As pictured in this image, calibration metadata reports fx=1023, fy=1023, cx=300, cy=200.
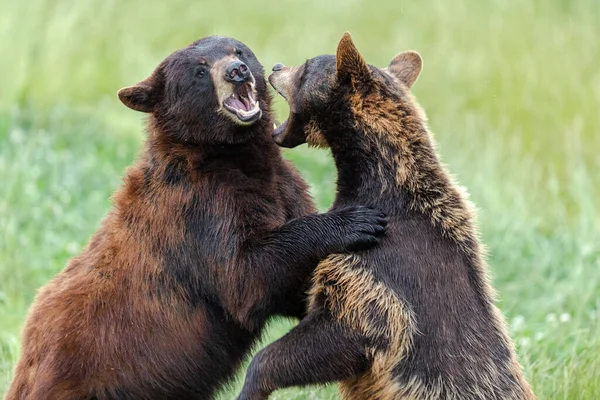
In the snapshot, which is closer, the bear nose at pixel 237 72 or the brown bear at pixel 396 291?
the brown bear at pixel 396 291

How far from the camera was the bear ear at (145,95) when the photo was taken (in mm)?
5730

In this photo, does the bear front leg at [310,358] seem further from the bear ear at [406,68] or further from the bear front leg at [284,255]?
the bear ear at [406,68]

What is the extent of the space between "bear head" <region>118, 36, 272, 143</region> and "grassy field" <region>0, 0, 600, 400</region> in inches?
88.8

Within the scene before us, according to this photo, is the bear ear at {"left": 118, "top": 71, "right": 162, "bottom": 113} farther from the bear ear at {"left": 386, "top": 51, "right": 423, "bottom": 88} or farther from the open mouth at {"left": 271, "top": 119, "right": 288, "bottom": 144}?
the bear ear at {"left": 386, "top": 51, "right": 423, "bottom": 88}

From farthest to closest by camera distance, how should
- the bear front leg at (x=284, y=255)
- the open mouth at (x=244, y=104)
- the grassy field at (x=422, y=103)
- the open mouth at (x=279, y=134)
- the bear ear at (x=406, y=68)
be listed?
1. the grassy field at (x=422, y=103)
2. the bear ear at (x=406, y=68)
3. the open mouth at (x=279, y=134)
4. the open mouth at (x=244, y=104)
5. the bear front leg at (x=284, y=255)

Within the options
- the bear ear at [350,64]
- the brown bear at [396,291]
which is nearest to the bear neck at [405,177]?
the brown bear at [396,291]

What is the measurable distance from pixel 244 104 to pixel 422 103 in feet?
22.0

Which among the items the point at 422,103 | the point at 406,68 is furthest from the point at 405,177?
the point at 422,103

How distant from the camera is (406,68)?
19.1 ft

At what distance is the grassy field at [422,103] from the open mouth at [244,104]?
2490mm

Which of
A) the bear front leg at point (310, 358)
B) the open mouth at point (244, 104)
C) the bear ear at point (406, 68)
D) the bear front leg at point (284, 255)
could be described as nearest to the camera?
the bear front leg at point (310, 358)

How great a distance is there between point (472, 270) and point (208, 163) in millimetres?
1518

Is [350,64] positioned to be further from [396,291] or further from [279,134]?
[396,291]

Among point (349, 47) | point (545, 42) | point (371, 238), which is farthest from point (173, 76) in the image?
point (545, 42)
